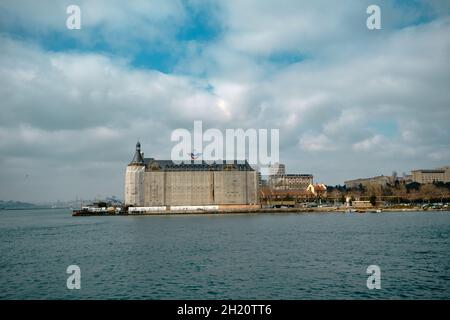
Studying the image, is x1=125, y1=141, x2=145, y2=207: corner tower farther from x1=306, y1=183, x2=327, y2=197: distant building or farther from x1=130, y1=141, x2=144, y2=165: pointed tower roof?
x1=306, y1=183, x2=327, y2=197: distant building

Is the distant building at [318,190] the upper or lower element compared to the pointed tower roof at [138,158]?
lower

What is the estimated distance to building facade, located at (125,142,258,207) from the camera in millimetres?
129125

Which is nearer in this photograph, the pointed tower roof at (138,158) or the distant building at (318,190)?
the pointed tower roof at (138,158)

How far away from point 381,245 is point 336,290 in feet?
63.8

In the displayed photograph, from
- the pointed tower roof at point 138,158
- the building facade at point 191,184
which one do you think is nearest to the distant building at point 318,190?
the building facade at point 191,184

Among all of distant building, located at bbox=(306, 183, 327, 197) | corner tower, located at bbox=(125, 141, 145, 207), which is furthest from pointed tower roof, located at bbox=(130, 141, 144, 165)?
distant building, located at bbox=(306, 183, 327, 197)

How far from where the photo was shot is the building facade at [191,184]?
129 m

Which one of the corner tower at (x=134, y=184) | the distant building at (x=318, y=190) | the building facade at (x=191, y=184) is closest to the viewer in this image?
the building facade at (x=191, y=184)

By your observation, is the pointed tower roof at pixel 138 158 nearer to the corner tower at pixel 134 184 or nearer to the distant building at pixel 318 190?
the corner tower at pixel 134 184

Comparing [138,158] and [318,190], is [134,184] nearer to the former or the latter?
[138,158]

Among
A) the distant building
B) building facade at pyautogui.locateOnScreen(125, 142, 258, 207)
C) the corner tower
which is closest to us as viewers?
building facade at pyautogui.locateOnScreen(125, 142, 258, 207)
